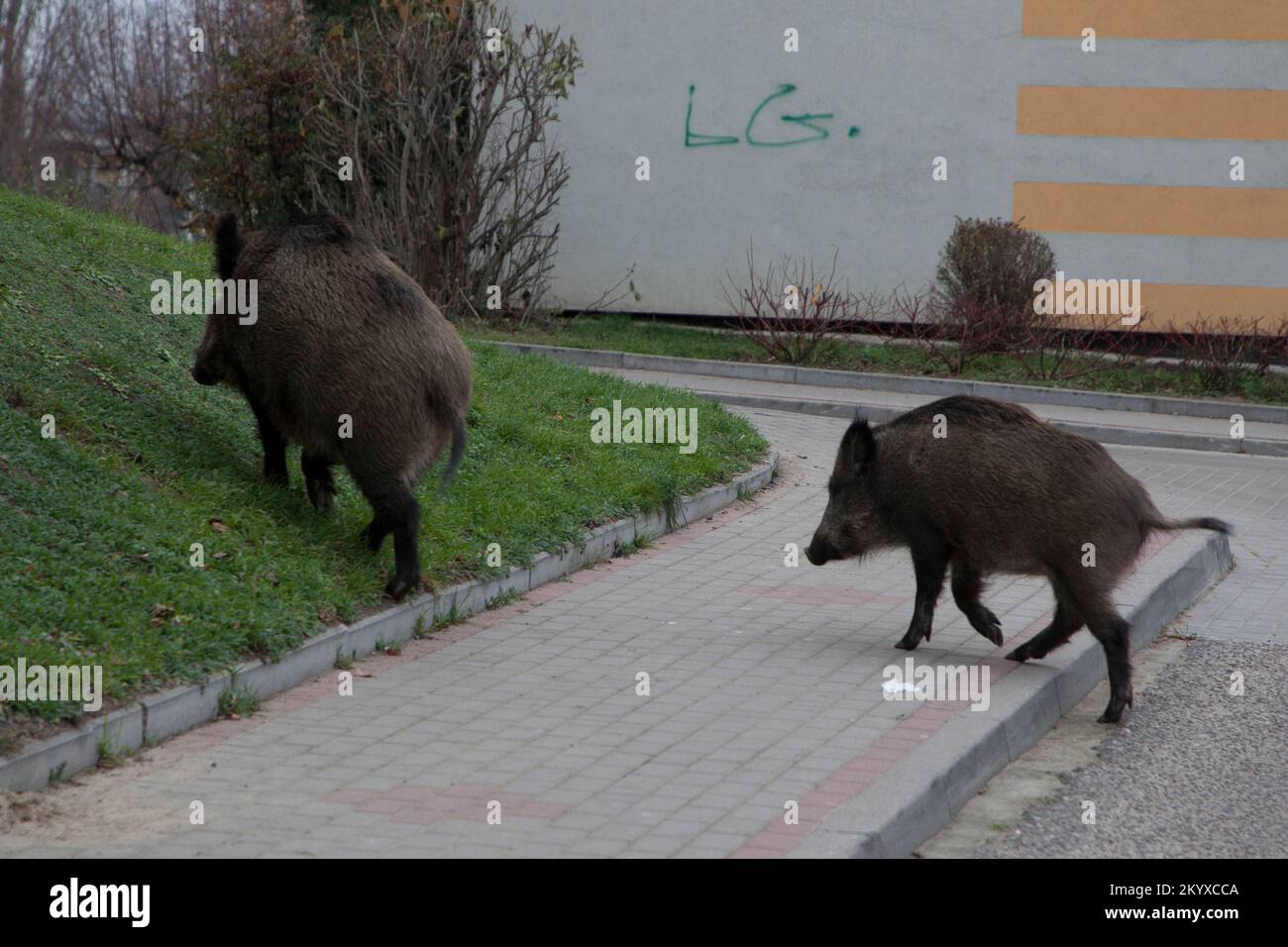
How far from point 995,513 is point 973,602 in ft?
1.71

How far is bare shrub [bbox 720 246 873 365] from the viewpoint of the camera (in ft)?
62.2

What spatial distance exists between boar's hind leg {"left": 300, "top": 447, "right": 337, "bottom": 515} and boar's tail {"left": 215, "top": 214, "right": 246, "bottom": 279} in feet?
3.37

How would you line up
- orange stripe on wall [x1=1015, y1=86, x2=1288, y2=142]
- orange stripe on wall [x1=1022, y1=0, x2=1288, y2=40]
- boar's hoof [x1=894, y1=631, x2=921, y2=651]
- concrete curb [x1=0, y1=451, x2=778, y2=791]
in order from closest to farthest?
1. concrete curb [x1=0, y1=451, x2=778, y2=791]
2. boar's hoof [x1=894, y1=631, x2=921, y2=651]
3. orange stripe on wall [x1=1022, y1=0, x2=1288, y2=40]
4. orange stripe on wall [x1=1015, y1=86, x2=1288, y2=142]

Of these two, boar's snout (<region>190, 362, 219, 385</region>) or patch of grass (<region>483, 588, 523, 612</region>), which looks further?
boar's snout (<region>190, 362, 219, 385</region>)

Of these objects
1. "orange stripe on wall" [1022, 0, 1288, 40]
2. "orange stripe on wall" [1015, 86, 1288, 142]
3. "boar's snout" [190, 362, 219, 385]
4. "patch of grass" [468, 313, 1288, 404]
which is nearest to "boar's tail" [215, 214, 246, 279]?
"boar's snout" [190, 362, 219, 385]

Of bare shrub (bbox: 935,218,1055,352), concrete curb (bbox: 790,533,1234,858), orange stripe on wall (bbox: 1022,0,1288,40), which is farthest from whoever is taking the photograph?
orange stripe on wall (bbox: 1022,0,1288,40)

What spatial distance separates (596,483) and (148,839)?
16.8 feet

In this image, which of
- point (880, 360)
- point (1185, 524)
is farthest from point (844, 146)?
point (1185, 524)

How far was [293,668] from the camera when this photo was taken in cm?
636

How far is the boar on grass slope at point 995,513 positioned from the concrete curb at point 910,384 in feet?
31.9

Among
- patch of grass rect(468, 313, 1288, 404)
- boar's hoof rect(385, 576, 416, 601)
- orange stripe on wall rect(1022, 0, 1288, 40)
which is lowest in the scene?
boar's hoof rect(385, 576, 416, 601)

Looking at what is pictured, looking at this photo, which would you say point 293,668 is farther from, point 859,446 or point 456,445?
point 859,446

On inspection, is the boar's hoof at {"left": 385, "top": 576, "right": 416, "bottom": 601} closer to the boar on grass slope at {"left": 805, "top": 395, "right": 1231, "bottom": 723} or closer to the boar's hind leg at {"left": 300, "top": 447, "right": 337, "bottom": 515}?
the boar's hind leg at {"left": 300, "top": 447, "right": 337, "bottom": 515}

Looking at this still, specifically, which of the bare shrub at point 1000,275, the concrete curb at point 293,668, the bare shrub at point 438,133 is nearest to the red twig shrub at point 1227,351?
the bare shrub at point 1000,275
